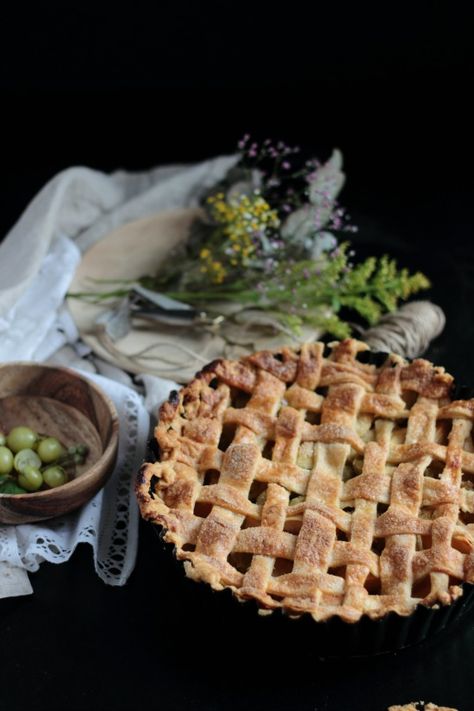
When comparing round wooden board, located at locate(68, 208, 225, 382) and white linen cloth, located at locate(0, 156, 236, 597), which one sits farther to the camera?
round wooden board, located at locate(68, 208, 225, 382)

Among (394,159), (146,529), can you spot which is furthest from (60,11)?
(146,529)

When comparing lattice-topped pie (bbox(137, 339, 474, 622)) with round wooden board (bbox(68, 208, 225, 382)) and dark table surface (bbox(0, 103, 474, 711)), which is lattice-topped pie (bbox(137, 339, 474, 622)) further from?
round wooden board (bbox(68, 208, 225, 382))

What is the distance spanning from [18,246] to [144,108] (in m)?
0.94

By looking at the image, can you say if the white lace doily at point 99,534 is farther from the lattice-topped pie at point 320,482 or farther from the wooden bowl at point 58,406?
the lattice-topped pie at point 320,482

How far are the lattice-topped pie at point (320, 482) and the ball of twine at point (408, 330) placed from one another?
0.25m

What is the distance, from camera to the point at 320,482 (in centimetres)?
202

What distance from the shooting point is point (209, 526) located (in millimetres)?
1924

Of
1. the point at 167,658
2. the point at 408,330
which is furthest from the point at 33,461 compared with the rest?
the point at 408,330

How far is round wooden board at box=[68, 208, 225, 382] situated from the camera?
8.39 ft

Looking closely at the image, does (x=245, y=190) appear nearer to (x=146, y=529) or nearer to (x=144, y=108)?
(x=144, y=108)

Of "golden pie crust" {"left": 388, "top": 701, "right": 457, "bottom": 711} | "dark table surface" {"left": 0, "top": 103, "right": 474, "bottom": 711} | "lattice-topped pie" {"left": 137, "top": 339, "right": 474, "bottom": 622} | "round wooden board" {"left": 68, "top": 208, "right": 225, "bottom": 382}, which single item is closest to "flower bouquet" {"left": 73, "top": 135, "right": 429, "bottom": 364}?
"round wooden board" {"left": 68, "top": 208, "right": 225, "bottom": 382}

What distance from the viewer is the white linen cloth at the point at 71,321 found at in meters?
2.08

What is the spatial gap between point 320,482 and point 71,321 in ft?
3.07

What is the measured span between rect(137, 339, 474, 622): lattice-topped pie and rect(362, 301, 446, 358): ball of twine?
0.25 meters
